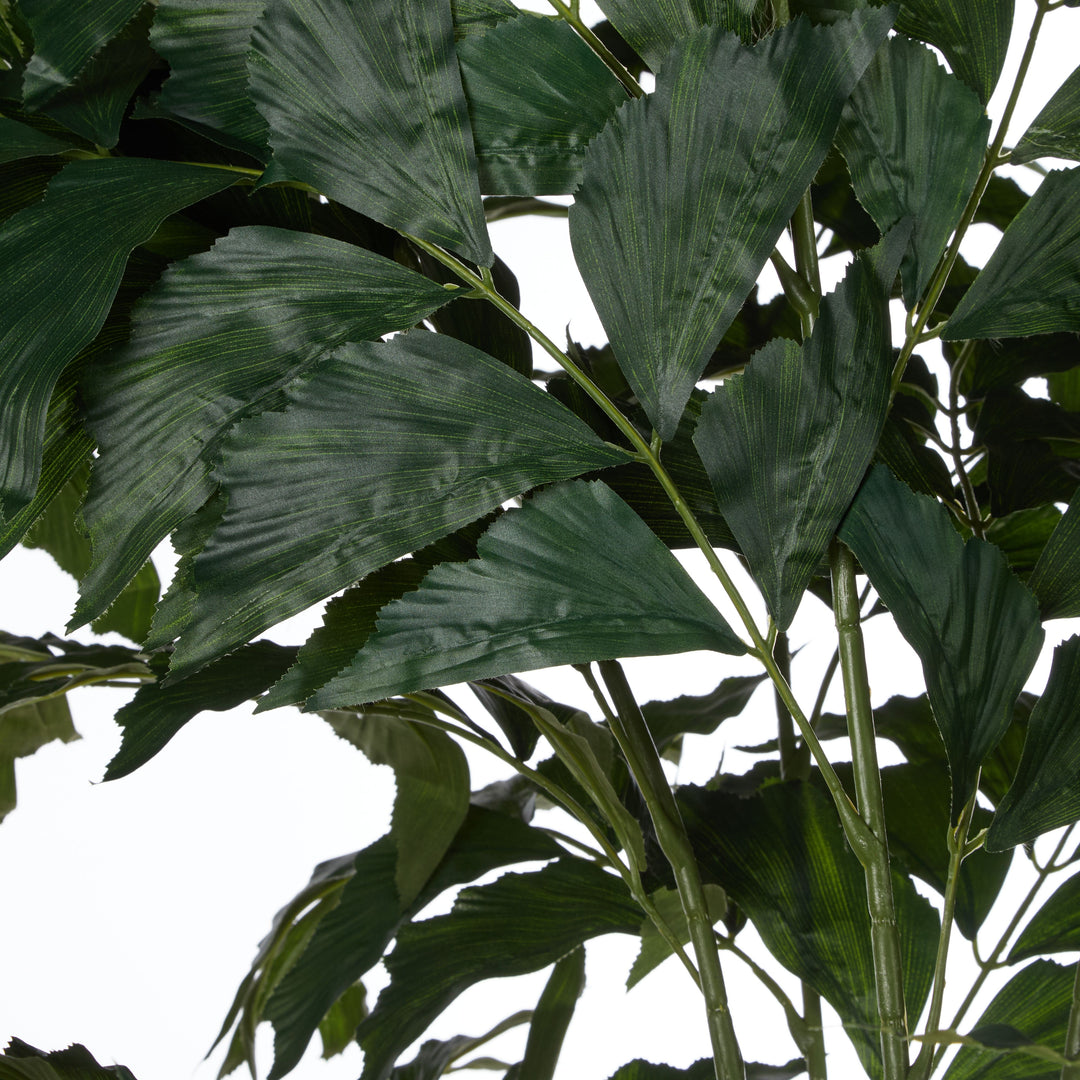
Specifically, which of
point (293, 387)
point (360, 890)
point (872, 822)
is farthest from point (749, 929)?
point (293, 387)

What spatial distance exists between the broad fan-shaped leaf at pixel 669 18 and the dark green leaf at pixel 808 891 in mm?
241

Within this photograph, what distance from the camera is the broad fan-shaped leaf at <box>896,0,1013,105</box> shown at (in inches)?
11.3

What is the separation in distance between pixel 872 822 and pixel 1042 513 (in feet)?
0.61

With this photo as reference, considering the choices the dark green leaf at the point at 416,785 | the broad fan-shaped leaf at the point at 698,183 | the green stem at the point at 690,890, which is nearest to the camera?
the broad fan-shaped leaf at the point at 698,183

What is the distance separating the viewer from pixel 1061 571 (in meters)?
0.30

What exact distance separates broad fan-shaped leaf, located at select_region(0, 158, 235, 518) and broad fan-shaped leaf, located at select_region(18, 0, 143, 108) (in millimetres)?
21

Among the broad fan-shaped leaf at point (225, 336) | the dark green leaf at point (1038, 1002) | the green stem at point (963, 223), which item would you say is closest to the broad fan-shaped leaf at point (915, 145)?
the green stem at point (963, 223)

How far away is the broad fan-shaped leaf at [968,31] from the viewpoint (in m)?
0.29

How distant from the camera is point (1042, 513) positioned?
432mm

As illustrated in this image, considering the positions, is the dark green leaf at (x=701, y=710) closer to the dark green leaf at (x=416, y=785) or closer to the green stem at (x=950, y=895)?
the dark green leaf at (x=416, y=785)

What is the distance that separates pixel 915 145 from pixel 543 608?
0.14 m

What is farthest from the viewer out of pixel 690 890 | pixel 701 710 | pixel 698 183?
pixel 701 710

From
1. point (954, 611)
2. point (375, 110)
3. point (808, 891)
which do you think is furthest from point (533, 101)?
point (808, 891)

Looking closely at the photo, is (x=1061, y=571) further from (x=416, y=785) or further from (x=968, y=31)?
(x=416, y=785)
